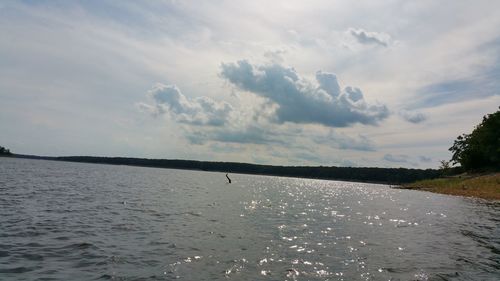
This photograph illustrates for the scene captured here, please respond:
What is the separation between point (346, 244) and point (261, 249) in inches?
247

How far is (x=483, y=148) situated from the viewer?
4562 inches

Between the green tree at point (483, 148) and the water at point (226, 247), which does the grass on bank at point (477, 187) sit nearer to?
the green tree at point (483, 148)

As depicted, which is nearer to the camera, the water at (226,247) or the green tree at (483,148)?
the water at (226,247)

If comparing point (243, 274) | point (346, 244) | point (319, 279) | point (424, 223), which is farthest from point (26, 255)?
point (424, 223)

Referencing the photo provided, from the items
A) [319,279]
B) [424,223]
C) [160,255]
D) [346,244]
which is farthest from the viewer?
[424,223]

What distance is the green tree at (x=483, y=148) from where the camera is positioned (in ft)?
368

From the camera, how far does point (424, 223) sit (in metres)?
40.0

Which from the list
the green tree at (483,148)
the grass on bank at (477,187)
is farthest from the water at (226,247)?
the green tree at (483,148)

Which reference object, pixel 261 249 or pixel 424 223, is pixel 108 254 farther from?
pixel 424 223

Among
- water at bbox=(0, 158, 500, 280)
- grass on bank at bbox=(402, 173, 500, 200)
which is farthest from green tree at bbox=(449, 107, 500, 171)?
water at bbox=(0, 158, 500, 280)

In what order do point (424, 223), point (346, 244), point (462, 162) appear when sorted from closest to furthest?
point (346, 244)
point (424, 223)
point (462, 162)

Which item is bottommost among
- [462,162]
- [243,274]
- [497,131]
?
[243,274]

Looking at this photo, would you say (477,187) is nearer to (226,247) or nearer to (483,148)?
(483,148)

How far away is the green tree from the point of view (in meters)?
112
